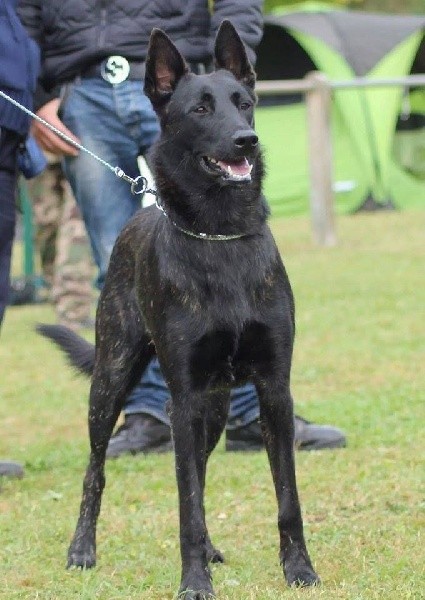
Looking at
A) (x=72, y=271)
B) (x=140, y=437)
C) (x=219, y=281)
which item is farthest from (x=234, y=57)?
(x=72, y=271)

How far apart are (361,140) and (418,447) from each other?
1343cm

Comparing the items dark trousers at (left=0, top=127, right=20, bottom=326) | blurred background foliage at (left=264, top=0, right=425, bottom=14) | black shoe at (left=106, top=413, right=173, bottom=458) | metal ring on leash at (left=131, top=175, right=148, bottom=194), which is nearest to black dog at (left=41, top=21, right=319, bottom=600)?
metal ring on leash at (left=131, top=175, right=148, bottom=194)

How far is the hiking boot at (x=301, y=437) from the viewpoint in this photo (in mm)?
5863

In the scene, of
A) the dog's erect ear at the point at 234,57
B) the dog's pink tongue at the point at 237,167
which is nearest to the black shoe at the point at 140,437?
the dog's erect ear at the point at 234,57

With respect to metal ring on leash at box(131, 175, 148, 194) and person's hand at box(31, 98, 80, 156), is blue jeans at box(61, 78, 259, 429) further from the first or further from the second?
metal ring on leash at box(131, 175, 148, 194)

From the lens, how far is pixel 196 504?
3945mm

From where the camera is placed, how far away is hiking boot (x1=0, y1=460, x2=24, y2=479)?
570cm

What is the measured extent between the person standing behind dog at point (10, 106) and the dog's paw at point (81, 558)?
1.41m

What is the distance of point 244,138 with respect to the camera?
3889mm

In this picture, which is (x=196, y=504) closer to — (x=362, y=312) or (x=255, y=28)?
(x=255, y=28)

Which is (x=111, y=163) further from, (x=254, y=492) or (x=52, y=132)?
(x=254, y=492)

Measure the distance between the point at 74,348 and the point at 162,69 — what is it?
1.47 m

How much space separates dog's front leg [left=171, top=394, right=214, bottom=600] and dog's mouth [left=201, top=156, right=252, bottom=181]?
0.69m

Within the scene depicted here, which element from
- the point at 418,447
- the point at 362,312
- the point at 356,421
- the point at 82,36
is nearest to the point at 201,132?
the point at 82,36
